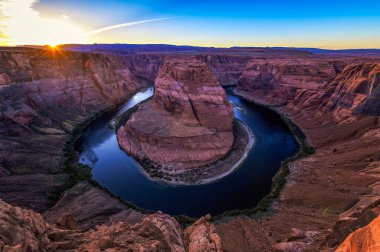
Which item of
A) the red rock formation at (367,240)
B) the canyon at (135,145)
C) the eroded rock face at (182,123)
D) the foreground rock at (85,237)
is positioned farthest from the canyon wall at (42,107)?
the red rock formation at (367,240)

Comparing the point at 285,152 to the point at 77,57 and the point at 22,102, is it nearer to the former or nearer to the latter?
the point at 22,102

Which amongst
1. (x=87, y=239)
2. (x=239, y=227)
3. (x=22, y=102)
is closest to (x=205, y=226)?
(x=239, y=227)

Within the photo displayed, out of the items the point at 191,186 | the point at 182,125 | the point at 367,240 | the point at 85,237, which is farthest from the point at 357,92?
the point at 85,237

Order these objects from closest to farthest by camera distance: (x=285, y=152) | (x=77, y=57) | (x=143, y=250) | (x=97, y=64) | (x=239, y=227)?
(x=143, y=250) < (x=239, y=227) < (x=285, y=152) < (x=77, y=57) < (x=97, y=64)

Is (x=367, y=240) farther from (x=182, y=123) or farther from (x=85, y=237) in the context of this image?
(x=182, y=123)

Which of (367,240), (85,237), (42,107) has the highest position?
(367,240)

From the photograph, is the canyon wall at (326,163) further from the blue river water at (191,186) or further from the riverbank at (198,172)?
the riverbank at (198,172)
